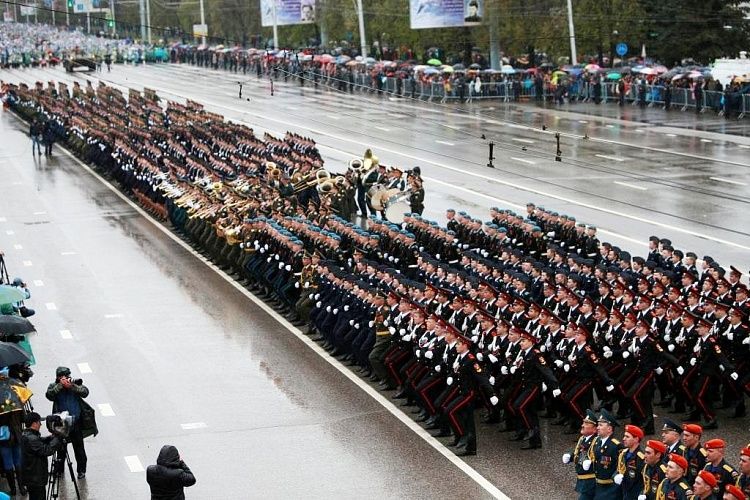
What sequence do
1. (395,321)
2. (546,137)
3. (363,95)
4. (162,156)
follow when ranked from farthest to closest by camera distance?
(363,95) < (546,137) < (162,156) < (395,321)

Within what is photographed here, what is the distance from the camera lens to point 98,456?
1617 centimetres

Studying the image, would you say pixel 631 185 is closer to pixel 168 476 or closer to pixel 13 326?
pixel 13 326

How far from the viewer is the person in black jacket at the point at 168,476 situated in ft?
42.2

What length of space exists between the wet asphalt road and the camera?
969mm

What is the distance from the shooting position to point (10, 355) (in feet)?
50.0

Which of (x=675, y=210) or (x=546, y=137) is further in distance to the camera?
(x=546, y=137)

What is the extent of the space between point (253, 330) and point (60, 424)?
8.17 m

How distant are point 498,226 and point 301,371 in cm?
606

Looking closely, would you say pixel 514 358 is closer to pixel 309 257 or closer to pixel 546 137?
pixel 309 257

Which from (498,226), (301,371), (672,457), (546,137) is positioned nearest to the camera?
(672,457)

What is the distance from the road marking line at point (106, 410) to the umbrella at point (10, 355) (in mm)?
2463

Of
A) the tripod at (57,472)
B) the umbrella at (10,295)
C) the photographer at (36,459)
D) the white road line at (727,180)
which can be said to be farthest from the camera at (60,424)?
the white road line at (727,180)

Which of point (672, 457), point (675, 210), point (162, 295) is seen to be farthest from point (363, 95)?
point (672, 457)

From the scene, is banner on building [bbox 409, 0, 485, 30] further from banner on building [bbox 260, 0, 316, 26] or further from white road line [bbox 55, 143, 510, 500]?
white road line [bbox 55, 143, 510, 500]
